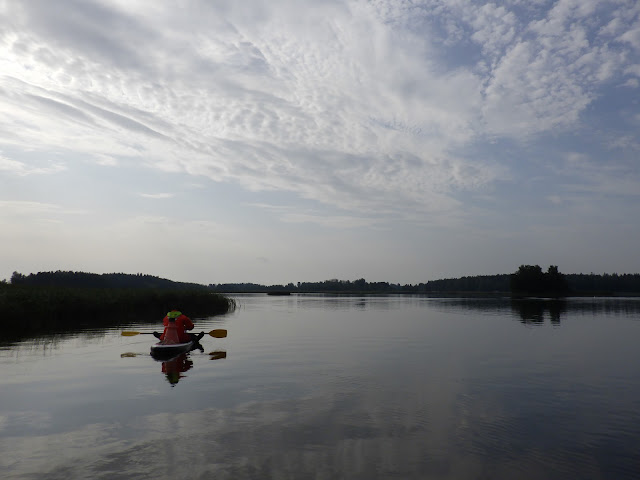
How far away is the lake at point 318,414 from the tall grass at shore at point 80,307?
851 centimetres

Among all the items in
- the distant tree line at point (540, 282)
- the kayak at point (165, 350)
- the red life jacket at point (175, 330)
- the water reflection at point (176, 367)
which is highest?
the distant tree line at point (540, 282)

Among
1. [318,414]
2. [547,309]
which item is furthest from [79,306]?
[547,309]

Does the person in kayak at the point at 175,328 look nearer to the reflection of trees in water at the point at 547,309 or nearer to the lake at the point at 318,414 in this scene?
the lake at the point at 318,414

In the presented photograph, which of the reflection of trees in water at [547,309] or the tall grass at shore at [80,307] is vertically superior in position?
the tall grass at shore at [80,307]

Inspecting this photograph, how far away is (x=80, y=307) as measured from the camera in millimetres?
37875

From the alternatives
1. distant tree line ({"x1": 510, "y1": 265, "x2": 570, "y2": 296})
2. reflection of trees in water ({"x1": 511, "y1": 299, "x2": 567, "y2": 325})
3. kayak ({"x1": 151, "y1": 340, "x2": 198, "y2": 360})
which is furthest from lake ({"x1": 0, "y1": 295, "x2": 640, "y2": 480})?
distant tree line ({"x1": 510, "y1": 265, "x2": 570, "y2": 296})

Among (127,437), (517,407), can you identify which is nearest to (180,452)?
(127,437)

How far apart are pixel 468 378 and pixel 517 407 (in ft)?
14.5

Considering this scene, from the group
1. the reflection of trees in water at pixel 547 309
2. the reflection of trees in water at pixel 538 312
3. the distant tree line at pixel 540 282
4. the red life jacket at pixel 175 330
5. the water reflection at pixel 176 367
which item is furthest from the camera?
the distant tree line at pixel 540 282

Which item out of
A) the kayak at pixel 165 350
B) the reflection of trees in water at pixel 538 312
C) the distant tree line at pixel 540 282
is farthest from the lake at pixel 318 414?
the distant tree line at pixel 540 282

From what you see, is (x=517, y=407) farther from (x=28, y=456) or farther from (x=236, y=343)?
(x=236, y=343)

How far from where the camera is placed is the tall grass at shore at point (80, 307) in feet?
101

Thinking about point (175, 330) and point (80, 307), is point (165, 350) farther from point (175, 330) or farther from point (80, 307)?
point (80, 307)

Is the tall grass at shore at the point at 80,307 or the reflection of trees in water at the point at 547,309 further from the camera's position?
the reflection of trees in water at the point at 547,309
